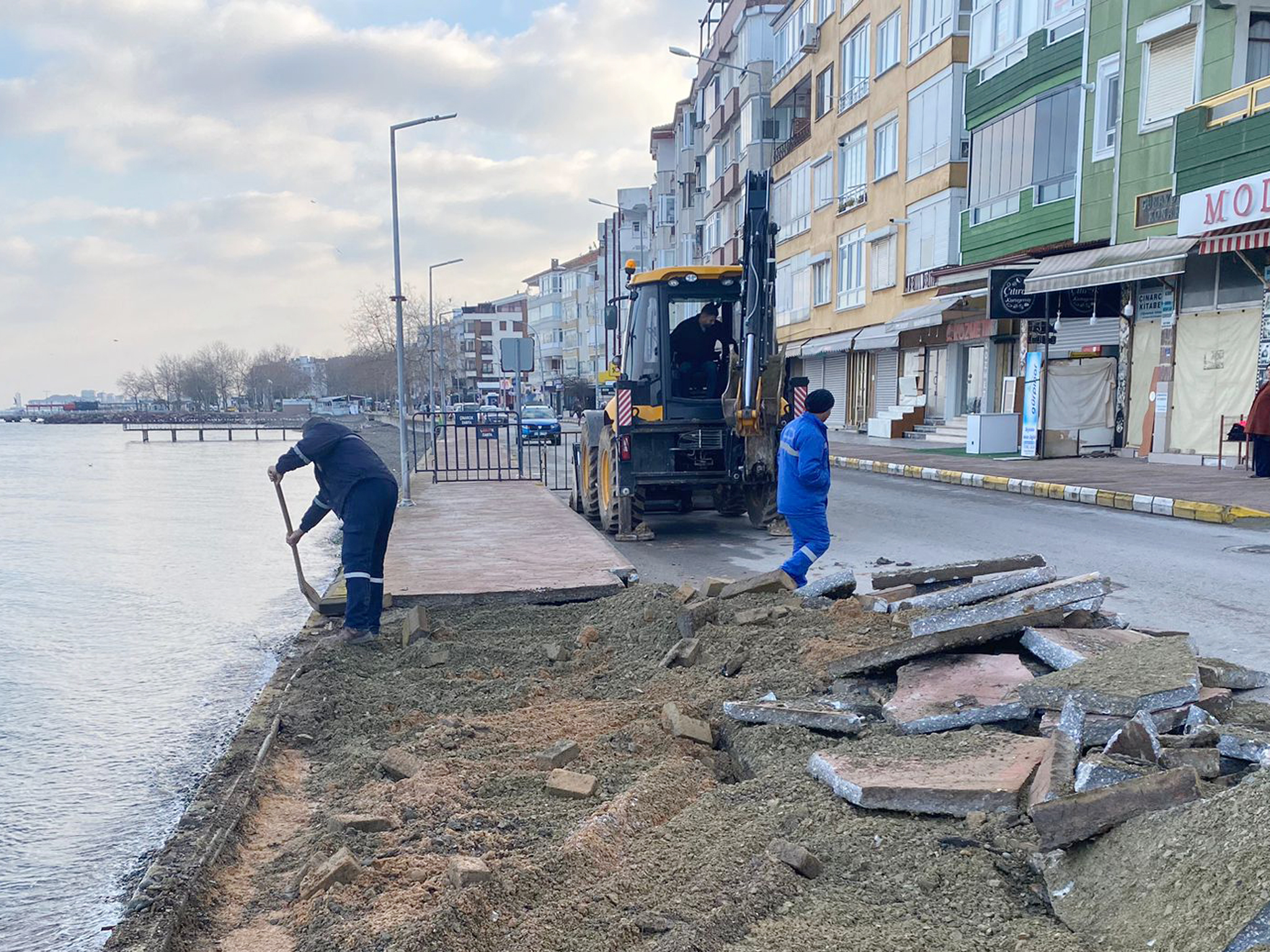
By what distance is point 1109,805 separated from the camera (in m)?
2.93

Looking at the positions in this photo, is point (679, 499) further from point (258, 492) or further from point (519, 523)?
point (258, 492)

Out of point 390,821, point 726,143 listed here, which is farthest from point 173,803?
point 726,143

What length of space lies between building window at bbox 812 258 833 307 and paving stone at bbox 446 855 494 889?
33.6m

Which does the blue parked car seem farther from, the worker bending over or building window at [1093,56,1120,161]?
the worker bending over

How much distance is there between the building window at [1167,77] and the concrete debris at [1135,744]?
1843cm

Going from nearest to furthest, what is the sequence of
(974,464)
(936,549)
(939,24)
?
(936,549) → (974,464) → (939,24)

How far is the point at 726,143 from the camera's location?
154 ft

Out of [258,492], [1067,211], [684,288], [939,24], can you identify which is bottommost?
[258,492]

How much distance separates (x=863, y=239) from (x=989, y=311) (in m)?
11.5

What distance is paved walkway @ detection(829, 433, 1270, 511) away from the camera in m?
13.0

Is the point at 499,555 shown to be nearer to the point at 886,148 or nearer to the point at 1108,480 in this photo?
the point at 1108,480

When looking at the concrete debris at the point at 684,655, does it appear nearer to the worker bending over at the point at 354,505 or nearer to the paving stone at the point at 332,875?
the worker bending over at the point at 354,505

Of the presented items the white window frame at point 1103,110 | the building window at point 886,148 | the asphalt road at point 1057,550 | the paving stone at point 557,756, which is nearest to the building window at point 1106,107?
the white window frame at point 1103,110

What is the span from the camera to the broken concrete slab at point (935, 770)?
3391 millimetres
